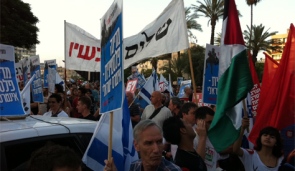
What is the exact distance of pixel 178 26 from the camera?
6410 millimetres

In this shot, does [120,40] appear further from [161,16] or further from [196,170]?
[161,16]

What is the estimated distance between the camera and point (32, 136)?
3.12 meters

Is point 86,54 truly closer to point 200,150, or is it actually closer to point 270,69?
point 270,69

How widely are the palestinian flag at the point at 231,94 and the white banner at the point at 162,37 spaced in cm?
224

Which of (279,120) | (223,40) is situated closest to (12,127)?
(223,40)

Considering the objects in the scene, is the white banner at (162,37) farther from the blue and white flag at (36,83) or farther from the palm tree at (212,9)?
the palm tree at (212,9)

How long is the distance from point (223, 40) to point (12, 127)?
236 centimetres

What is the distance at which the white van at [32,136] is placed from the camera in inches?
118

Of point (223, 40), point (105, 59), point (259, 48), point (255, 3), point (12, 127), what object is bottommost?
point (12, 127)

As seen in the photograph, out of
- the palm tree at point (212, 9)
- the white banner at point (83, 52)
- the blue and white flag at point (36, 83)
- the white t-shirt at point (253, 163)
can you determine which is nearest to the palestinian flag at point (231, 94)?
the white t-shirt at point (253, 163)

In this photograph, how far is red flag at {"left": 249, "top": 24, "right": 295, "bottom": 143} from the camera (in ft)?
14.9

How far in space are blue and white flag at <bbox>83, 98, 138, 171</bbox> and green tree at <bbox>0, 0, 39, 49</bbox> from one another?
33.7m

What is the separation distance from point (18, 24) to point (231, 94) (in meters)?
38.6

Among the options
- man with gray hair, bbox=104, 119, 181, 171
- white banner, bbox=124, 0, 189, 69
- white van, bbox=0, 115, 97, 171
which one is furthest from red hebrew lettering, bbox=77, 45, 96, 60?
man with gray hair, bbox=104, 119, 181, 171
